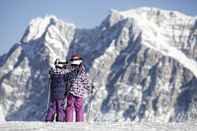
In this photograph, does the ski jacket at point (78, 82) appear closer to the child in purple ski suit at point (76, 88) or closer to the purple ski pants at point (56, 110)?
the child in purple ski suit at point (76, 88)

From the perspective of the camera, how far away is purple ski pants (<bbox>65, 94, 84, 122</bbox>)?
63.8 ft

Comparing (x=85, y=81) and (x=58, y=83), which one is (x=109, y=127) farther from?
(x=58, y=83)

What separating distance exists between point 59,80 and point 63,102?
0.72 m

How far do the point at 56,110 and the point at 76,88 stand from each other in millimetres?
1155

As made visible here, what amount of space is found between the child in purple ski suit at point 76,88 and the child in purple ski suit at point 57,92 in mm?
335

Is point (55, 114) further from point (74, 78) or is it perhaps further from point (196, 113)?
point (196, 113)

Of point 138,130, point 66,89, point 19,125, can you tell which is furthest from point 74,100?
point 138,130

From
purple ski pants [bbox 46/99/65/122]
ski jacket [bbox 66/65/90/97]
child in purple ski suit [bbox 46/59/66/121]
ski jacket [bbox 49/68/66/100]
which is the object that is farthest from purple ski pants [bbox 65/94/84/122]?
ski jacket [bbox 49/68/66/100]

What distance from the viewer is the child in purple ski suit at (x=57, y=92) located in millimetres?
20125

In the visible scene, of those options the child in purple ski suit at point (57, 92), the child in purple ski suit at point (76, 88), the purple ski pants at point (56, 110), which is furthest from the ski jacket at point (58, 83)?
the child in purple ski suit at point (76, 88)

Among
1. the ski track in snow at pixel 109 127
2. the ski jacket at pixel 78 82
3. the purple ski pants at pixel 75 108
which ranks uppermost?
the ski jacket at pixel 78 82

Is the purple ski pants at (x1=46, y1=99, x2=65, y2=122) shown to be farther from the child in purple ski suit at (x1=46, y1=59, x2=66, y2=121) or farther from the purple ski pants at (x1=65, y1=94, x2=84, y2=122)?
the purple ski pants at (x1=65, y1=94, x2=84, y2=122)

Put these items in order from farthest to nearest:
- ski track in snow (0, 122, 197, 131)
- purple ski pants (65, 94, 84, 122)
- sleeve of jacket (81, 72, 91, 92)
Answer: sleeve of jacket (81, 72, 91, 92), purple ski pants (65, 94, 84, 122), ski track in snow (0, 122, 197, 131)

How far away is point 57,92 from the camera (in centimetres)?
2028
